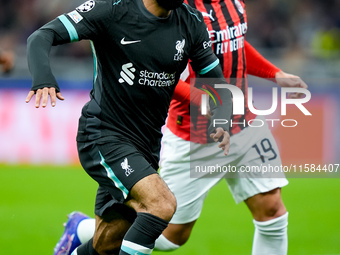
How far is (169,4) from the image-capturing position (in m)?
4.25

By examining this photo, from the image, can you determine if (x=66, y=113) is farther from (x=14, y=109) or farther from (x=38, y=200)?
(x=38, y=200)

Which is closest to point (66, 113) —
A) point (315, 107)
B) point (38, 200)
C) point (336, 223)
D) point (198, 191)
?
point (38, 200)

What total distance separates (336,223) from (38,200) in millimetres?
4293

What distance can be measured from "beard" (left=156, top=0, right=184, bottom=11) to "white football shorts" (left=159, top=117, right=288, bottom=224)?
1.52 meters

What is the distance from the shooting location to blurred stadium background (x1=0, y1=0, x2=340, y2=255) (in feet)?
25.5

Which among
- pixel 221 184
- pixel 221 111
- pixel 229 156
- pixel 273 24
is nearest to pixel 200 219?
pixel 221 184

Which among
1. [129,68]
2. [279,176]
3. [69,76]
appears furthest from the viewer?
[69,76]

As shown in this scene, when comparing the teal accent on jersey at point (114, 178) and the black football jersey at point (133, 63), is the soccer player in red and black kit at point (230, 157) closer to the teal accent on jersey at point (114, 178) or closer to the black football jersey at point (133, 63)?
the black football jersey at point (133, 63)

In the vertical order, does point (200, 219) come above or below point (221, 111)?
below

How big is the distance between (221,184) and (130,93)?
26.0 feet

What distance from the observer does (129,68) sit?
4301 mm

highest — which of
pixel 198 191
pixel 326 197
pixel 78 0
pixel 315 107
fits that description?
pixel 78 0

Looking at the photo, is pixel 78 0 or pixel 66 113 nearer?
pixel 66 113

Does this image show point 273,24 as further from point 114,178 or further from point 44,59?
point 44,59
